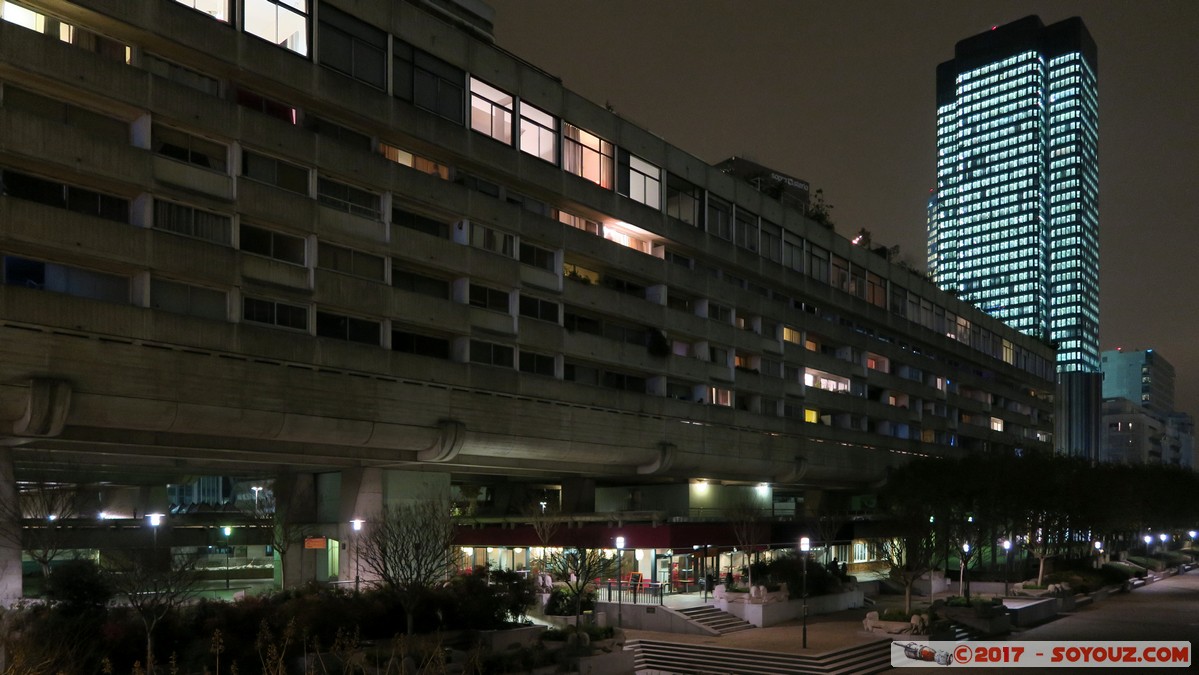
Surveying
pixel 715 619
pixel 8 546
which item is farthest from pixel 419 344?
pixel 8 546

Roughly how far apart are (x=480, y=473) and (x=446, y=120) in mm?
21468

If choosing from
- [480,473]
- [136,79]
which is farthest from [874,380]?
[136,79]

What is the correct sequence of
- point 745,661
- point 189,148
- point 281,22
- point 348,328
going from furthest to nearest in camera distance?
1. point 348,328
2. point 281,22
3. point 745,661
4. point 189,148

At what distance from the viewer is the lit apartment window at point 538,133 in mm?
56312

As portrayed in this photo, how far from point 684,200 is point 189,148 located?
116 ft

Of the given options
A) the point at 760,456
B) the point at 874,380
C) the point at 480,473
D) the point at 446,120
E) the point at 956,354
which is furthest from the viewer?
the point at 956,354

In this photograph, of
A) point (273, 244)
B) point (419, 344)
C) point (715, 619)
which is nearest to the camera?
point (273, 244)

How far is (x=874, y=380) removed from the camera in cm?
9256

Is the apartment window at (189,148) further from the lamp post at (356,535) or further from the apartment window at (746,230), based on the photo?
the apartment window at (746,230)

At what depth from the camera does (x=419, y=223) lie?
50750 mm

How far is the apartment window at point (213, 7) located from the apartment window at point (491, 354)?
59.9 feet

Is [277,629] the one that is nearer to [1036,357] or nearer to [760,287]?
[760,287]

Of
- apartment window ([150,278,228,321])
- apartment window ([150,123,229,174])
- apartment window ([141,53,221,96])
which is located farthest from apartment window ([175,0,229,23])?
apartment window ([150,278,228,321])

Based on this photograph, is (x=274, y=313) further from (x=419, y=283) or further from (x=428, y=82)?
(x=428, y=82)
